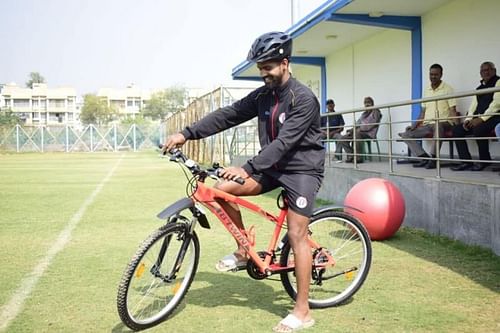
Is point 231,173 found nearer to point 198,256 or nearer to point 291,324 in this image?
point 198,256

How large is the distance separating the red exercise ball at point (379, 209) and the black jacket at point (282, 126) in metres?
2.88

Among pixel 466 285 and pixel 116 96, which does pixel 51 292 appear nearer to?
pixel 466 285

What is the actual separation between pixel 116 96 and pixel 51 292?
13729cm

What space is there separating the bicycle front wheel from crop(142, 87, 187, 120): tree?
108m

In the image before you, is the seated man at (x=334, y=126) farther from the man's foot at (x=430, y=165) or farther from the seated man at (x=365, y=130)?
the man's foot at (x=430, y=165)

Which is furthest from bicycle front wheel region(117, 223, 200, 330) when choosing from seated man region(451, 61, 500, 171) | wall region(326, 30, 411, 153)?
wall region(326, 30, 411, 153)

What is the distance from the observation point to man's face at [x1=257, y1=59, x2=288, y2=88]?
4344mm

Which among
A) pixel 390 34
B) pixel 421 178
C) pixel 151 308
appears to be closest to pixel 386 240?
pixel 421 178

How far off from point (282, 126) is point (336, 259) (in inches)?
55.7

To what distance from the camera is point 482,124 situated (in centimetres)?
813

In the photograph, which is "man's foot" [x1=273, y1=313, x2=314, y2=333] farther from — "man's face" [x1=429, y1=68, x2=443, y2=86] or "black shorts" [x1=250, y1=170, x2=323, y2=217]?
"man's face" [x1=429, y1=68, x2=443, y2=86]

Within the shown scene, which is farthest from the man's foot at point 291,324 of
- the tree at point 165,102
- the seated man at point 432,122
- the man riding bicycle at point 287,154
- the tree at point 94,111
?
the tree at point 165,102

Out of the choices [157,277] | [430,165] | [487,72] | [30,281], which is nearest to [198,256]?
[157,277]

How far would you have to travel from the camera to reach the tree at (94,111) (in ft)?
339
